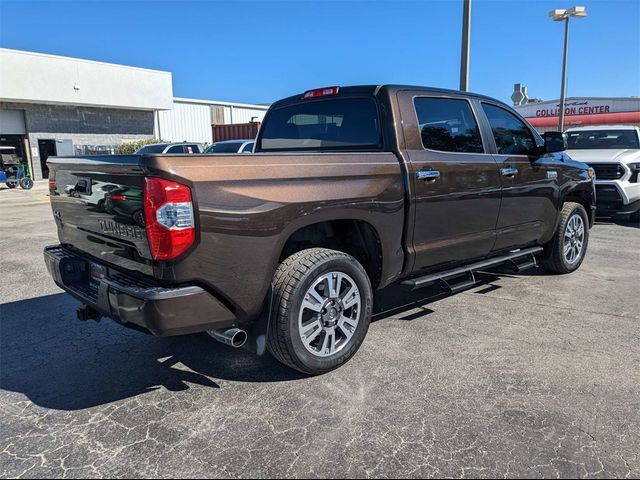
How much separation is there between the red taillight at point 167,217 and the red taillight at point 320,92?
212 cm

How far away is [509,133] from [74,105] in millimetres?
27522

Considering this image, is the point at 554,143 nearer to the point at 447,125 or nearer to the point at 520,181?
the point at 520,181

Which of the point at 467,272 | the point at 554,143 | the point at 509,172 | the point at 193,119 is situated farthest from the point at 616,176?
the point at 193,119

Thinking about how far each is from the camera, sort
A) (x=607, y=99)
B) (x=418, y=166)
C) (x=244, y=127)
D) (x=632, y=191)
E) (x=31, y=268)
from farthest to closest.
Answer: (x=607, y=99), (x=244, y=127), (x=632, y=191), (x=31, y=268), (x=418, y=166)

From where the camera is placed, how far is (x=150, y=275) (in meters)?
2.85

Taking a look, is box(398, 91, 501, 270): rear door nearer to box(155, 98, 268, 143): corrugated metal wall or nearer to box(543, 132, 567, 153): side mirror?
box(543, 132, 567, 153): side mirror

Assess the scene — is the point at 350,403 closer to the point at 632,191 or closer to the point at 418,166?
the point at 418,166

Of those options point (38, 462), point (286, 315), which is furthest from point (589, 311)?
point (38, 462)

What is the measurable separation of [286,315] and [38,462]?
1.50 m

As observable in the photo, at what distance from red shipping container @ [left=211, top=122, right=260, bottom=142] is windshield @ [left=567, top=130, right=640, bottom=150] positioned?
62.3ft

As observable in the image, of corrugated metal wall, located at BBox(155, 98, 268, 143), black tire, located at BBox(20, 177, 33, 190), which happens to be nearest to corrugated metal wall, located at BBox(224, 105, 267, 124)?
corrugated metal wall, located at BBox(155, 98, 268, 143)

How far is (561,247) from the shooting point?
19.1 ft

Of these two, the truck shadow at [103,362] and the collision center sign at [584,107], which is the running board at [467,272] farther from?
the collision center sign at [584,107]

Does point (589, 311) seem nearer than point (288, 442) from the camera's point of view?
No
